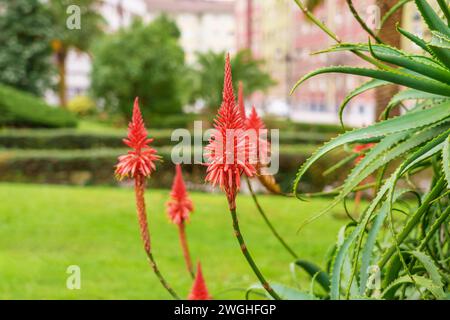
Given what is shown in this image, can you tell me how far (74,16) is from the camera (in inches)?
153

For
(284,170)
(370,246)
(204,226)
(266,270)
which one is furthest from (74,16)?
(284,170)

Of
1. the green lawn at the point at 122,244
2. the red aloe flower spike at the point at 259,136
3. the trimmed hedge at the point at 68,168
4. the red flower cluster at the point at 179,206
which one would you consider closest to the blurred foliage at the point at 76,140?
the trimmed hedge at the point at 68,168

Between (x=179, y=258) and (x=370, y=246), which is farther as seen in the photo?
(x=179, y=258)

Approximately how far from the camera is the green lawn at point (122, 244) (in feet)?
21.9

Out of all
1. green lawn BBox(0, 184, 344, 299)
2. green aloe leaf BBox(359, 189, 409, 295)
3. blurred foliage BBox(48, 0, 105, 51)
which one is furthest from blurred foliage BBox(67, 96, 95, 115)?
green aloe leaf BBox(359, 189, 409, 295)

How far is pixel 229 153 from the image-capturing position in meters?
1.88

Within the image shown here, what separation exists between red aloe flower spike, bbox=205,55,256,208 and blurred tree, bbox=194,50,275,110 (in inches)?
1334

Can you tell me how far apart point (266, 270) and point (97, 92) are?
27.8 m

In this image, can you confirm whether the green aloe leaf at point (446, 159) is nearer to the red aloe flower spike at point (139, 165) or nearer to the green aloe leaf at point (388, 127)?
the green aloe leaf at point (388, 127)

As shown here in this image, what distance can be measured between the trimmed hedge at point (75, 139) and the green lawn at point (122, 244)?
22.0 feet

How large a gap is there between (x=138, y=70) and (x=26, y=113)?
8501 millimetres
